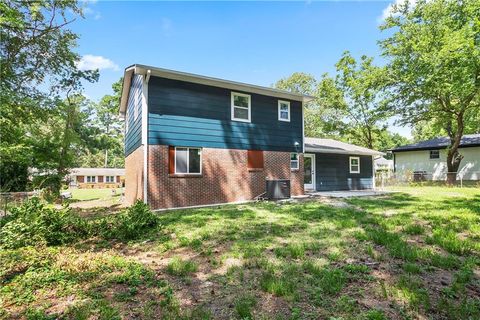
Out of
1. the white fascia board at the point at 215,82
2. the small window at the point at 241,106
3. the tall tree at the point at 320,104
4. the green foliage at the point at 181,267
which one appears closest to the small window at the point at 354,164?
the white fascia board at the point at 215,82

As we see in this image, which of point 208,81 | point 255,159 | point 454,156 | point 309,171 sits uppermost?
point 208,81

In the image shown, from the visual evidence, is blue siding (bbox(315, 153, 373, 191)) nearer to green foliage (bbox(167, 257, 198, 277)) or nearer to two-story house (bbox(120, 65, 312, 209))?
two-story house (bbox(120, 65, 312, 209))

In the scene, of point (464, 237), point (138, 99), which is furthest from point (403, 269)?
point (138, 99)

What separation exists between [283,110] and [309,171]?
521 cm

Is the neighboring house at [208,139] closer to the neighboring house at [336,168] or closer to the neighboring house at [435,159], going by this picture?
the neighboring house at [336,168]

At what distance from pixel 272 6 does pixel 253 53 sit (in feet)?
16.5

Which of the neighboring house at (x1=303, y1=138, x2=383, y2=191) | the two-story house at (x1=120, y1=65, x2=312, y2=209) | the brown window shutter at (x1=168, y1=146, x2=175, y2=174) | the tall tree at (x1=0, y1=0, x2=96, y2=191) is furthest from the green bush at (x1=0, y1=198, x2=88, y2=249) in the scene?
the neighboring house at (x1=303, y1=138, x2=383, y2=191)

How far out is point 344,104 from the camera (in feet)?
96.3

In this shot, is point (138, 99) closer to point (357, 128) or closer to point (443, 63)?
point (443, 63)

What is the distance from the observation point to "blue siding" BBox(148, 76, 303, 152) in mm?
10656

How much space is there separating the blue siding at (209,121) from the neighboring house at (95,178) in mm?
36009

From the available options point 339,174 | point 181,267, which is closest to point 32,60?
point 181,267

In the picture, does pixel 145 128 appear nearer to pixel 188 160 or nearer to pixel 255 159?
pixel 188 160

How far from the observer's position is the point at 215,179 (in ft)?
39.1
